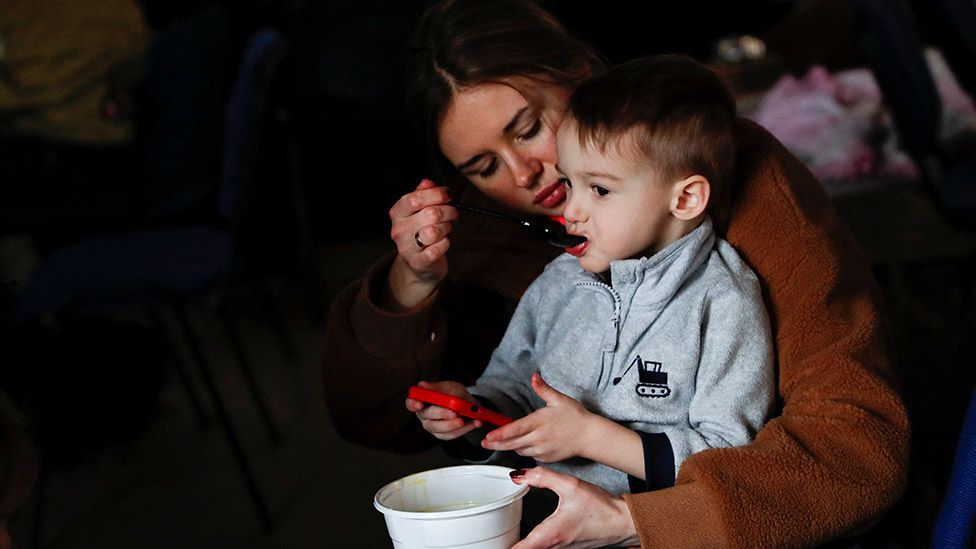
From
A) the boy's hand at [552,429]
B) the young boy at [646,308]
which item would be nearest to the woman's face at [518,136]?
the young boy at [646,308]

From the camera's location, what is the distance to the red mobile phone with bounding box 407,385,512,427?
3.24 feet

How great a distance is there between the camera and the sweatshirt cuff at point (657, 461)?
954 mm

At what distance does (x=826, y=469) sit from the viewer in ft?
2.93

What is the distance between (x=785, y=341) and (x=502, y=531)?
0.33 meters

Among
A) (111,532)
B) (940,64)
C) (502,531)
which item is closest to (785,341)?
(502,531)

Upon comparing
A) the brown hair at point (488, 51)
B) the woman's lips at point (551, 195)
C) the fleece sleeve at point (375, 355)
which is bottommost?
the fleece sleeve at point (375, 355)

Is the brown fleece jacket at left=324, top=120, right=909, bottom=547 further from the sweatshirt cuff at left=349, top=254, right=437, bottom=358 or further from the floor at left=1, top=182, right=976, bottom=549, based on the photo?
the floor at left=1, top=182, right=976, bottom=549

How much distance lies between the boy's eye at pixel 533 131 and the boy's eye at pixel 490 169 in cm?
4

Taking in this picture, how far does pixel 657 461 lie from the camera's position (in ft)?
3.14

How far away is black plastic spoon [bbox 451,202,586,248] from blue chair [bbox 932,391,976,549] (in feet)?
1.32

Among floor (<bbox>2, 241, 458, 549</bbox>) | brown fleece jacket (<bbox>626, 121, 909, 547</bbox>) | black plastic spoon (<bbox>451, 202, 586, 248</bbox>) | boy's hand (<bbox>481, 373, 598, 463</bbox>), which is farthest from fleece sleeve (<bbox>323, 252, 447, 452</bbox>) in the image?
floor (<bbox>2, 241, 458, 549</bbox>)

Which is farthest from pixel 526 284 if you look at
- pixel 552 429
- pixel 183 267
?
pixel 183 267

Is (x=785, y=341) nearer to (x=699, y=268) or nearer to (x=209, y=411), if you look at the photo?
(x=699, y=268)

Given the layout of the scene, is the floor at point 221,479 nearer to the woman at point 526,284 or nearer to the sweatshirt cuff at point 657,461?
the woman at point 526,284
